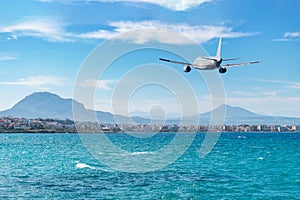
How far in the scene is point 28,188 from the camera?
139ft

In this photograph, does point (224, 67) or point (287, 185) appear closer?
point (224, 67)

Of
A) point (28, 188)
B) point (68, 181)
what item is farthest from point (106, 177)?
point (28, 188)

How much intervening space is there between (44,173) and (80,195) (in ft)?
73.3

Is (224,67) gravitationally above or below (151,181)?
above

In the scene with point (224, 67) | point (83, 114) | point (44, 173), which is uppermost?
point (224, 67)

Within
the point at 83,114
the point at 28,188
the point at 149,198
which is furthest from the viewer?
the point at 28,188

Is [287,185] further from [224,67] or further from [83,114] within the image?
[224,67]

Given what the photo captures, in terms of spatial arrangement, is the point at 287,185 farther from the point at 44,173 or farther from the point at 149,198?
the point at 44,173

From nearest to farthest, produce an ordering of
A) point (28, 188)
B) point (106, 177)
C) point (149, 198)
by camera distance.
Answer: point (149, 198) < point (28, 188) < point (106, 177)

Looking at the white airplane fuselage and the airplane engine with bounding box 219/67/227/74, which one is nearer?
the white airplane fuselage

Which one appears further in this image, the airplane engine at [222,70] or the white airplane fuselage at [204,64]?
the airplane engine at [222,70]

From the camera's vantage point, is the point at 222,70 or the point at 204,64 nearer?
the point at 204,64

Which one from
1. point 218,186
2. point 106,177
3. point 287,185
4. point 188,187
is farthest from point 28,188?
point 287,185

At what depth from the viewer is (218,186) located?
44.2m
